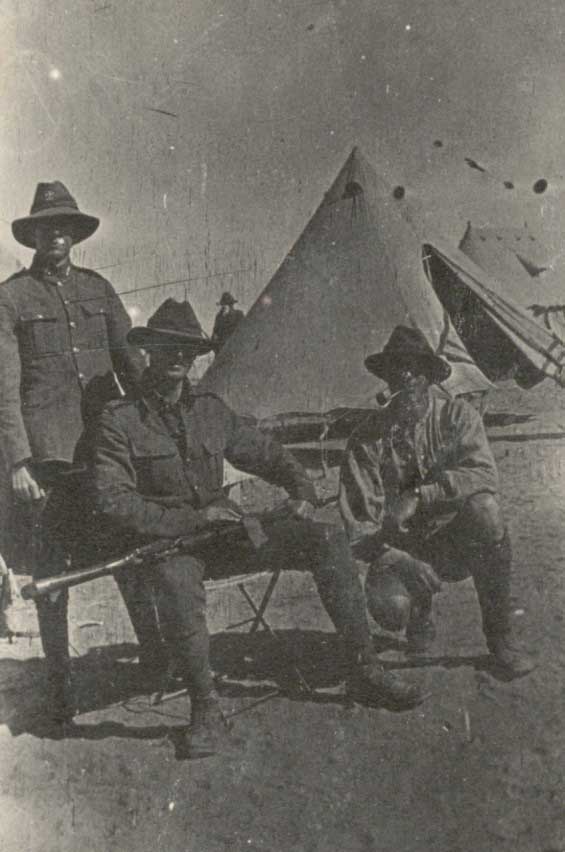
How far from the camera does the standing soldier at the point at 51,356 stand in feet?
8.61

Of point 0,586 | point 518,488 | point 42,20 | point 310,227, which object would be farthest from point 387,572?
point 310,227

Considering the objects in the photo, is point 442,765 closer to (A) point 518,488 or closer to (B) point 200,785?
(B) point 200,785

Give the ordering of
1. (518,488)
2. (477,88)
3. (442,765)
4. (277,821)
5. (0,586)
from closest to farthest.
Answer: (277,821)
(442,765)
(0,586)
(477,88)
(518,488)

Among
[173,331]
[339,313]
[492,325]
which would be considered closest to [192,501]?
[173,331]

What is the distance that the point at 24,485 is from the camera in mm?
2561

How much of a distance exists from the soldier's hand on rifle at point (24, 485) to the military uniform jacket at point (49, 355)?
0.20ft

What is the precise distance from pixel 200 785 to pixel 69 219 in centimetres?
202

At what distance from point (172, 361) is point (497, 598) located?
55.1 inches

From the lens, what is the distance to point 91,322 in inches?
113

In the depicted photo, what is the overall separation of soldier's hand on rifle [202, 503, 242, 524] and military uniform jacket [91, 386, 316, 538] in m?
0.02

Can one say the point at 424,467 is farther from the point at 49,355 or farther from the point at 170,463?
the point at 49,355

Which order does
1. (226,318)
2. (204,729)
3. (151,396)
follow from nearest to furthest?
(204,729), (151,396), (226,318)

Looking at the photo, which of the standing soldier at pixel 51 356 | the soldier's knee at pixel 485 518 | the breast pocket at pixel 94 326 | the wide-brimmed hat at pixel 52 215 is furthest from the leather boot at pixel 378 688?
the wide-brimmed hat at pixel 52 215

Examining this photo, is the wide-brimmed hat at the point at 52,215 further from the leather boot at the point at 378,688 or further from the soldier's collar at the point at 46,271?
the leather boot at the point at 378,688
